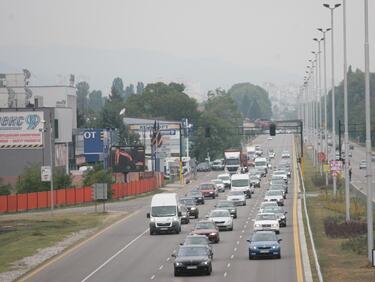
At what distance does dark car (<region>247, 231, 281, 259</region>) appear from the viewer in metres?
45.7

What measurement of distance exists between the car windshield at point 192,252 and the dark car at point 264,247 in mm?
4270

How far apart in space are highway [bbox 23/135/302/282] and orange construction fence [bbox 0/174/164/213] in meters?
24.2

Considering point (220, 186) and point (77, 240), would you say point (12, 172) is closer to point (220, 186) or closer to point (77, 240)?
point (220, 186)

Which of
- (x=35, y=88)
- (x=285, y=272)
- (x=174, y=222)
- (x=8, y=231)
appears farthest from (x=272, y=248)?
(x=35, y=88)

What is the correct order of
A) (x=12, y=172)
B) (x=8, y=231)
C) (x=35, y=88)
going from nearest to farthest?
(x=8, y=231)
(x=12, y=172)
(x=35, y=88)

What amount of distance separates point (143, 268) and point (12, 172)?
274 feet

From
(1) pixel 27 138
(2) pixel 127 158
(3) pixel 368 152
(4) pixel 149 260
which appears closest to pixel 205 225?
(4) pixel 149 260

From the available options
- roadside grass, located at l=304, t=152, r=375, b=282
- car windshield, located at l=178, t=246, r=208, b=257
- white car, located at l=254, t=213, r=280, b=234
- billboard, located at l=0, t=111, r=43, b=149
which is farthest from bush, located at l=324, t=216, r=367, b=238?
billboard, located at l=0, t=111, r=43, b=149

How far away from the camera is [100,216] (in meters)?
79.8

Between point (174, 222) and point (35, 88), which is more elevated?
point (35, 88)

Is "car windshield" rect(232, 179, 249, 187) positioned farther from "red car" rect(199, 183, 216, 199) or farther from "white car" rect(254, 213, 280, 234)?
"white car" rect(254, 213, 280, 234)

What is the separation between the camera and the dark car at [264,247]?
150 feet

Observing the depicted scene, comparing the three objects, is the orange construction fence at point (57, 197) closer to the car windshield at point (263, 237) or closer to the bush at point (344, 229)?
the bush at point (344, 229)

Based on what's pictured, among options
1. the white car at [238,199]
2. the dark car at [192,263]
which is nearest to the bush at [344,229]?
the dark car at [192,263]
